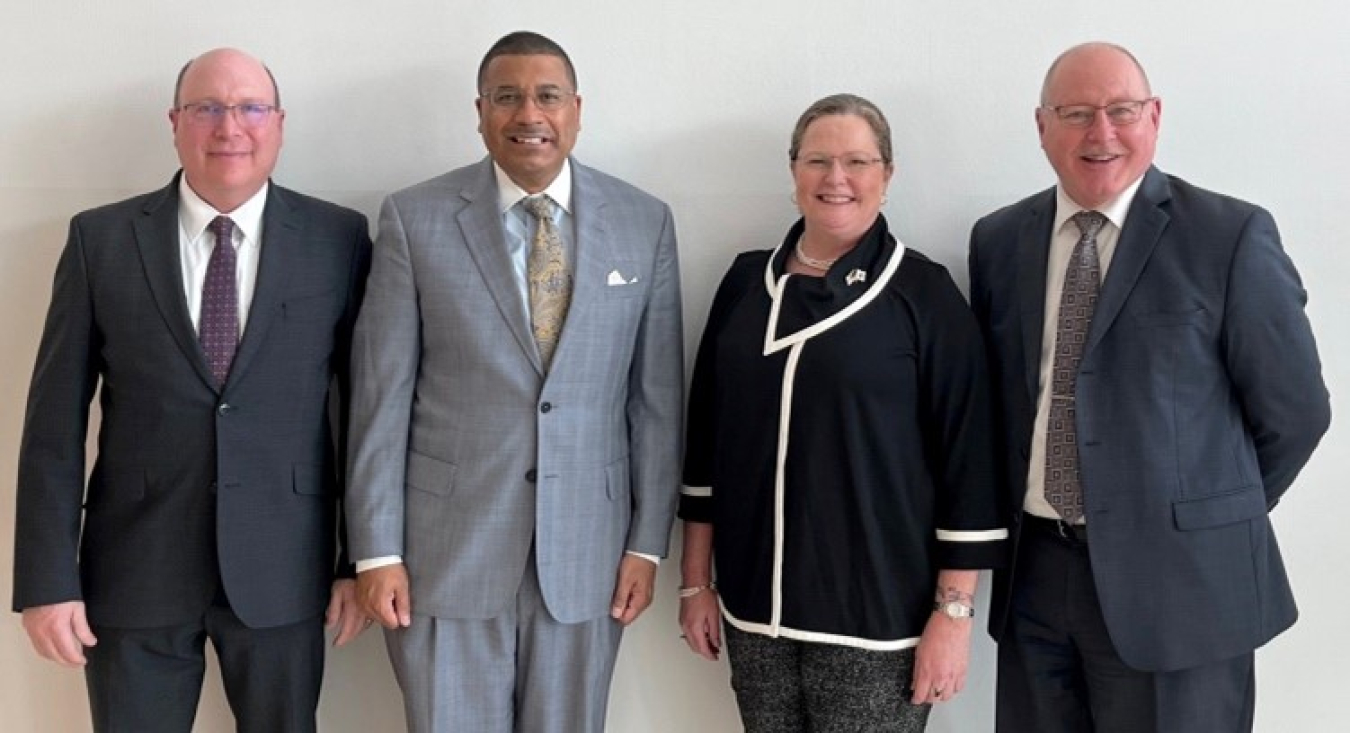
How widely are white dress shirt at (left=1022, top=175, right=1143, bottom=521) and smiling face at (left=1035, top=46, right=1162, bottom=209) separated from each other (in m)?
0.03

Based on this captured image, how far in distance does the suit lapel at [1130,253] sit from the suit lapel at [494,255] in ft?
3.26

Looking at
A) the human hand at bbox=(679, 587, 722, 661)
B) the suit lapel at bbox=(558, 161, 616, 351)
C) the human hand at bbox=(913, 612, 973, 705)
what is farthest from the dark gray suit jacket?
the suit lapel at bbox=(558, 161, 616, 351)

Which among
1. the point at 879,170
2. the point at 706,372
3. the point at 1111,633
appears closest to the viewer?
the point at 1111,633

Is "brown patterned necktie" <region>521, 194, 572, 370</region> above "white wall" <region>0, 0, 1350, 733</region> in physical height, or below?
below

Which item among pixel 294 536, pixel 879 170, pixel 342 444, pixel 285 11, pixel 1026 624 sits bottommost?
pixel 1026 624

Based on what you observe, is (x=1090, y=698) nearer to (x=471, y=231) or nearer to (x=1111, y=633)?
(x=1111, y=633)

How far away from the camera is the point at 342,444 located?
2.12 metres

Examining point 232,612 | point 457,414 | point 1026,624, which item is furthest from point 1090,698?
point 232,612

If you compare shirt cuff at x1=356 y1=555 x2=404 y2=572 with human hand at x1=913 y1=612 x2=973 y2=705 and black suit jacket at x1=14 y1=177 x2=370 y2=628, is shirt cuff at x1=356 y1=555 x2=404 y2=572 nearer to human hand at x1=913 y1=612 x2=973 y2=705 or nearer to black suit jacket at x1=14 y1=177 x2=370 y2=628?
black suit jacket at x1=14 y1=177 x2=370 y2=628

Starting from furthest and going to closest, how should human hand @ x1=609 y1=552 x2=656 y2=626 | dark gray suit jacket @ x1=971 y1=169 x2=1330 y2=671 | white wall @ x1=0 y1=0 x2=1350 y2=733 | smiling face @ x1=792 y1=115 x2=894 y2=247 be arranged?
white wall @ x1=0 y1=0 x2=1350 y2=733 < human hand @ x1=609 y1=552 x2=656 y2=626 < smiling face @ x1=792 y1=115 x2=894 y2=247 < dark gray suit jacket @ x1=971 y1=169 x2=1330 y2=671

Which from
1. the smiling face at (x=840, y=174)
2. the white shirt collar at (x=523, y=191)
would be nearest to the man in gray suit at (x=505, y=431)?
the white shirt collar at (x=523, y=191)

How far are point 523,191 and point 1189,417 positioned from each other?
4.10 feet

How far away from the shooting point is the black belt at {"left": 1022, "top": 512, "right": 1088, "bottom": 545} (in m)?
1.93

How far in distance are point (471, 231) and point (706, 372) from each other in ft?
1.76
